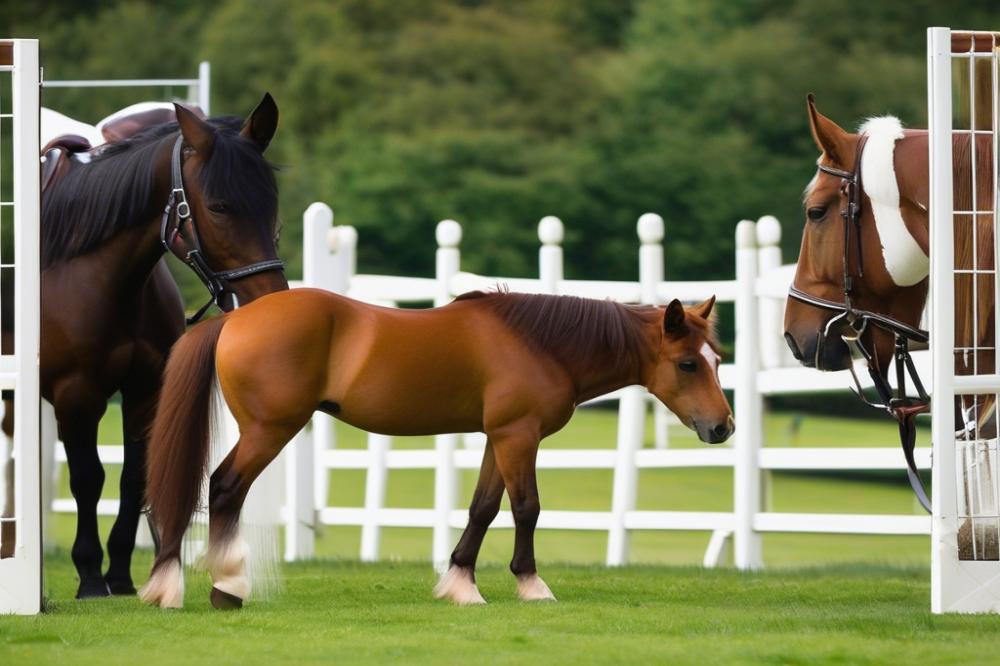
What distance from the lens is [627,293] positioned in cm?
870

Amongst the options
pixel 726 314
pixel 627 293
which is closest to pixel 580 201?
pixel 726 314

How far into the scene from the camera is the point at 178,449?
545 centimetres

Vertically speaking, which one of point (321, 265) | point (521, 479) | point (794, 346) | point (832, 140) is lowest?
point (521, 479)

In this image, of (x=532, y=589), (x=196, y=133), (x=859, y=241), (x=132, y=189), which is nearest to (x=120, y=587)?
(x=132, y=189)

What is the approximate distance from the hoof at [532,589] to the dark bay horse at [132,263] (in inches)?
54.8

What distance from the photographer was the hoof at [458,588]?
5.72 metres

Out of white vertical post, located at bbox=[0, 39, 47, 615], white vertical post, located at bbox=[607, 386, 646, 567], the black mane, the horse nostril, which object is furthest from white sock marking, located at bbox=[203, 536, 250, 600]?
white vertical post, located at bbox=[607, 386, 646, 567]

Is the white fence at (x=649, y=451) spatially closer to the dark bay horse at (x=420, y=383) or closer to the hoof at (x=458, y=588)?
the dark bay horse at (x=420, y=383)

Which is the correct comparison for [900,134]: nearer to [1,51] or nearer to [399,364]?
[399,364]

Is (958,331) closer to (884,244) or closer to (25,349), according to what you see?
(884,244)

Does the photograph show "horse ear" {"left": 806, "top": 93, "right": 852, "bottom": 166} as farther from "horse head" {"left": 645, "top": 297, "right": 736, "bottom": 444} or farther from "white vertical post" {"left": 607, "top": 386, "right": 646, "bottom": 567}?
"white vertical post" {"left": 607, "top": 386, "right": 646, "bottom": 567}

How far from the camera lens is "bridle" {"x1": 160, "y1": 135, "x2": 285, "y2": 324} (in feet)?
18.6

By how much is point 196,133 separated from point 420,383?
3.99ft

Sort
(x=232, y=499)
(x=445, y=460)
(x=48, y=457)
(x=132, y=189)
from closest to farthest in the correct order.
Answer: (x=232, y=499)
(x=132, y=189)
(x=445, y=460)
(x=48, y=457)
